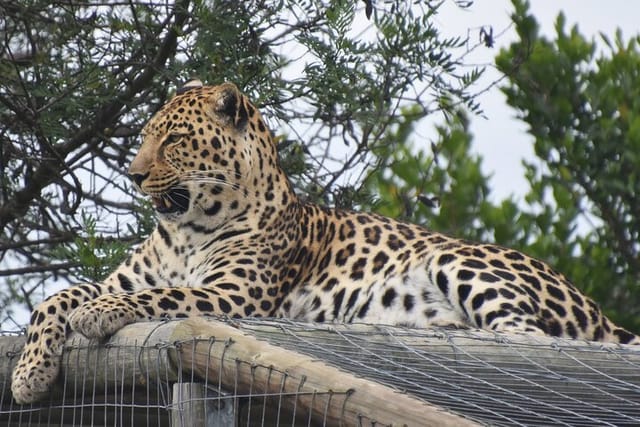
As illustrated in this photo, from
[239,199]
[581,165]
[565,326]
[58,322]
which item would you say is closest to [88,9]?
[239,199]

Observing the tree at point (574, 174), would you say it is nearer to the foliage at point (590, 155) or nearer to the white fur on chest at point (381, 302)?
the foliage at point (590, 155)

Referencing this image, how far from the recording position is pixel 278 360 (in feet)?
15.8

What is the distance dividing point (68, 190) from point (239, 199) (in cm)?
147

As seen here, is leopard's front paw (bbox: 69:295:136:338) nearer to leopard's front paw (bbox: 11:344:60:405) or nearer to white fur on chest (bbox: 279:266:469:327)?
leopard's front paw (bbox: 11:344:60:405)

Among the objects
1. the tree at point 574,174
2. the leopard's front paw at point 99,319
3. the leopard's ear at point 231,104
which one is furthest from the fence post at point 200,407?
the tree at point 574,174

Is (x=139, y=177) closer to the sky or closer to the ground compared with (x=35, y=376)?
closer to the sky

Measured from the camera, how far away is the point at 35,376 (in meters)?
6.01

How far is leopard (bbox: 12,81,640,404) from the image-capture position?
7.02 meters

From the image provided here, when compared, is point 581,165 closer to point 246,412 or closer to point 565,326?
point 565,326

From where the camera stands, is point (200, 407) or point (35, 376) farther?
point (35, 376)

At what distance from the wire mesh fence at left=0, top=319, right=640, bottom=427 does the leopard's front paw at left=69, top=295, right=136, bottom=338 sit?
7cm

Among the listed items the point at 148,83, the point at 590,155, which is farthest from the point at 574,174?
the point at 148,83

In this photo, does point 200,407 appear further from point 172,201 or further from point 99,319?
point 172,201

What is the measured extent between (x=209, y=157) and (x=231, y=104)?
0.32m
